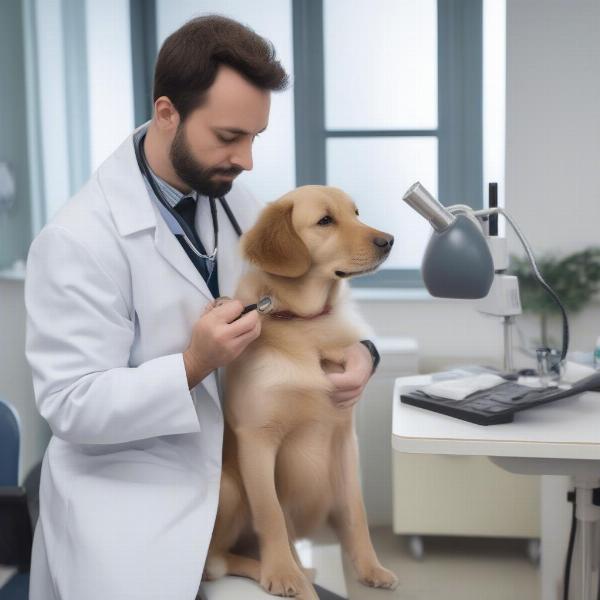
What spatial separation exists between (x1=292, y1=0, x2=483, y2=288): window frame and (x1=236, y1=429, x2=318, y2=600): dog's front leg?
7.19 ft

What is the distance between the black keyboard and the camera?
1348 mm

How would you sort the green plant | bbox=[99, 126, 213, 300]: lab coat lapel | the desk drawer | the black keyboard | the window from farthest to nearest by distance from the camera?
the window < the green plant < the desk drawer < the black keyboard < bbox=[99, 126, 213, 300]: lab coat lapel

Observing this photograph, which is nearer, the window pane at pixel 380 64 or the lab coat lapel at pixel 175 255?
the lab coat lapel at pixel 175 255

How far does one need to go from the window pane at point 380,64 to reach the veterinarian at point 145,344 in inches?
84.6

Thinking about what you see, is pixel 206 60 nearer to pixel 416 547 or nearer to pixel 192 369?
pixel 192 369

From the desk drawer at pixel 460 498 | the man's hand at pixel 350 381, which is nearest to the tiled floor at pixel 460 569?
the desk drawer at pixel 460 498

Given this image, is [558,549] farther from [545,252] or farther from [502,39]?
[502,39]

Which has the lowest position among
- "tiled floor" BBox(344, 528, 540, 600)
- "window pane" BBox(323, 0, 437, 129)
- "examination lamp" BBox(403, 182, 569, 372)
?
"tiled floor" BBox(344, 528, 540, 600)

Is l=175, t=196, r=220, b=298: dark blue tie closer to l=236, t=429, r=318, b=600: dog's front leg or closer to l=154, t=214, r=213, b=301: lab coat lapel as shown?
l=154, t=214, r=213, b=301: lab coat lapel

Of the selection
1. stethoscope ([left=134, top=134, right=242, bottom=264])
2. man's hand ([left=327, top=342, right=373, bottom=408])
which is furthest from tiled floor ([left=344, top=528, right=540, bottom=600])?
stethoscope ([left=134, top=134, right=242, bottom=264])

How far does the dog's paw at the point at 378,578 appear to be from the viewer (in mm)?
1306

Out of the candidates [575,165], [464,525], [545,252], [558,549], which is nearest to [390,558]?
[464,525]

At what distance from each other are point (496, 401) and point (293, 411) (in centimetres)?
39

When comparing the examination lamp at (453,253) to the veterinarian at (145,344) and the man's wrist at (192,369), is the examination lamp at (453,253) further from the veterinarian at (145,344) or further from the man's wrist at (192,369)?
the man's wrist at (192,369)
